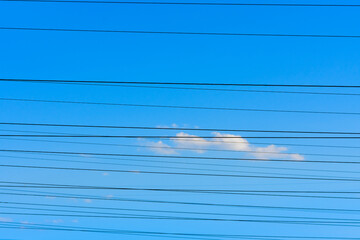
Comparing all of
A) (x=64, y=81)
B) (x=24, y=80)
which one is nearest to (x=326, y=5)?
(x=64, y=81)

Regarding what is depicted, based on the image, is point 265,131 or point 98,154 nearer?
point 265,131

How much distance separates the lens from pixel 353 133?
17.0m

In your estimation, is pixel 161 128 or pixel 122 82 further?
pixel 161 128

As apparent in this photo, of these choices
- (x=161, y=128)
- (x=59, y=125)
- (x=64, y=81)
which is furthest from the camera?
(x=161, y=128)

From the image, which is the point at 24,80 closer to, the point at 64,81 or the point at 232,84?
the point at 64,81

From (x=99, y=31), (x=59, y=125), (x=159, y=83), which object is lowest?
(x=59, y=125)

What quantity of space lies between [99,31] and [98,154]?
493cm

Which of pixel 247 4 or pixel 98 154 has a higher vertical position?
pixel 247 4

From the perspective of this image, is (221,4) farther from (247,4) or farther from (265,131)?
(265,131)

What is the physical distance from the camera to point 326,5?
1845 centimetres

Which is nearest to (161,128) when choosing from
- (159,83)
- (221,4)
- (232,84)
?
(159,83)

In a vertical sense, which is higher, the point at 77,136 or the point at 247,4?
the point at 247,4

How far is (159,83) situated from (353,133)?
695cm

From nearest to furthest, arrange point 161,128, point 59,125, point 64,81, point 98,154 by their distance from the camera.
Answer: point 64,81
point 59,125
point 161,128
point 98,154
